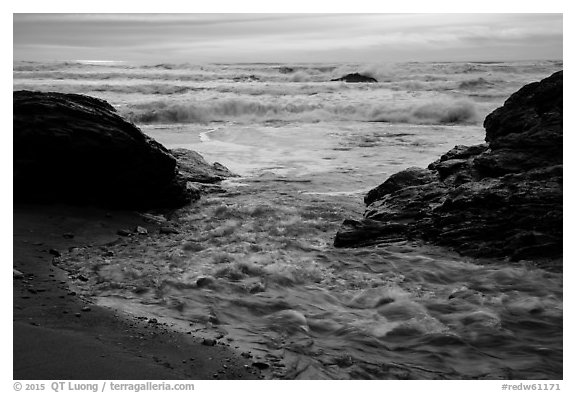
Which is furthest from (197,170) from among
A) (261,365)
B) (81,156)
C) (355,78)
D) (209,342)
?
(355,78)

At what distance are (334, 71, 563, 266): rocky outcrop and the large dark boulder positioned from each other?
270cm

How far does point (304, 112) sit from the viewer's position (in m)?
22.9

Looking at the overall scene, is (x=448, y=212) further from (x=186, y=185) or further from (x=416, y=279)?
(x=186, y=185)

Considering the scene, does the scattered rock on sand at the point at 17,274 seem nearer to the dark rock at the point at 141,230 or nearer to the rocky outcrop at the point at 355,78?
the dark rock at the point at 141,230

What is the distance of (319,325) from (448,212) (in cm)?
269

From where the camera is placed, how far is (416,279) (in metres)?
5.01

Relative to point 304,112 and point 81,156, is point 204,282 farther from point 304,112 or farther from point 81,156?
point 304,112

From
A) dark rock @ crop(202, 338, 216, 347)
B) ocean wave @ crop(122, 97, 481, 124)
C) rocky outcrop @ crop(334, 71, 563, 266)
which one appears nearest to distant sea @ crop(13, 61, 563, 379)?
dark rock @ crop(202, 338, 216, 347)

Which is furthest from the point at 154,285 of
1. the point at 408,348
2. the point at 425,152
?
the point at 425,152

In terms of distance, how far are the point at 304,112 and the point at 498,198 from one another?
Result: 57.1 feet

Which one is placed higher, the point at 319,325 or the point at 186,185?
the point at 186,185

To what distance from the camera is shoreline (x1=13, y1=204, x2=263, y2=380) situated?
129 inches

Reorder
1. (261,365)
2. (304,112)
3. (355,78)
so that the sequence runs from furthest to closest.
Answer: (355,78) < (304,112) < (261,365)

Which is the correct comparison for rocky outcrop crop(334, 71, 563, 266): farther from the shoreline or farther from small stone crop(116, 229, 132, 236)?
the shoreline
